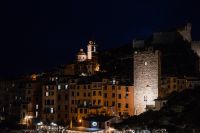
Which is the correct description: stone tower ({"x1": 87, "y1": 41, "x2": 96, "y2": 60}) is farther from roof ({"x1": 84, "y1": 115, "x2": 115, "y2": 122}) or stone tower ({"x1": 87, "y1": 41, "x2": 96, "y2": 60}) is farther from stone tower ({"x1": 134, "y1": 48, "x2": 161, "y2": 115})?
roof ({"x1": 84, "y1": 115, "x2": 115, "y2": 122})

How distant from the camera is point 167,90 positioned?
69.7m

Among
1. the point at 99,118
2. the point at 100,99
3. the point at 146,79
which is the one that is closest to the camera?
the point at 99,118

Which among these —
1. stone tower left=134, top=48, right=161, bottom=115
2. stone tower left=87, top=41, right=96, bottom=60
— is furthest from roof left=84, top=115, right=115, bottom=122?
stone tower left=87, top=41, right=96, bottom=60

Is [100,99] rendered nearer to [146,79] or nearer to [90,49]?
[146,79]

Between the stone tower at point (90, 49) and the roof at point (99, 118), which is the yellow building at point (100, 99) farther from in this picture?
the stone tower at point (90, 49)

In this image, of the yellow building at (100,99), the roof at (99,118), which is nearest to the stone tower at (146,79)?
the yellow building at (100,99)

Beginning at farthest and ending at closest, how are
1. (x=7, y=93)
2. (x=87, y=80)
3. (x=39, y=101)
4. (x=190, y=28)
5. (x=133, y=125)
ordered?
(x=190, y=28) → (x=7, y=93) → (x=39, y=101) → (x=87, y=80) → (x=133, y=125)

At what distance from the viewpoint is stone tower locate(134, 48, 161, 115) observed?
66562 millimetres

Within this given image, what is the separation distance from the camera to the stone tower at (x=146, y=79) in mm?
66562

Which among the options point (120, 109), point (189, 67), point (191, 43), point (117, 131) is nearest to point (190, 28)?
point (191, 43)

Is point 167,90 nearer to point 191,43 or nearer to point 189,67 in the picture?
point 189,67

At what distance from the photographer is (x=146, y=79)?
220ft

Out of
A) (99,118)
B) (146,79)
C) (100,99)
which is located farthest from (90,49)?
(99,118)

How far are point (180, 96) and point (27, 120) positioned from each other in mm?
28346
